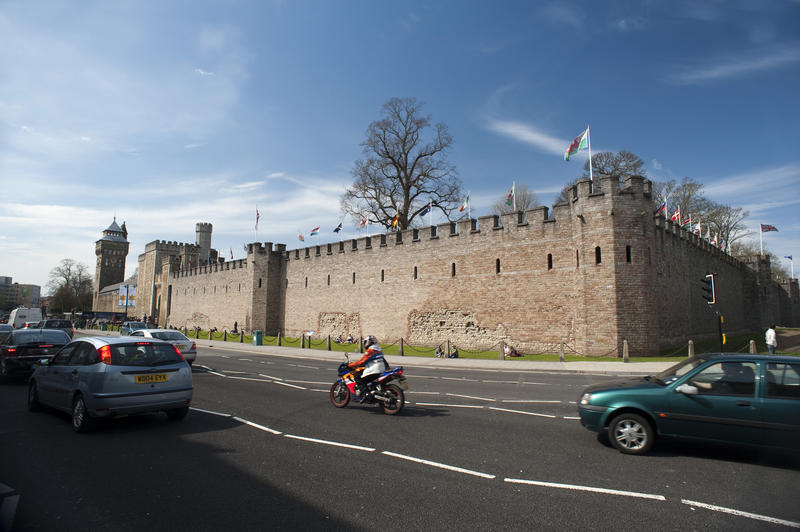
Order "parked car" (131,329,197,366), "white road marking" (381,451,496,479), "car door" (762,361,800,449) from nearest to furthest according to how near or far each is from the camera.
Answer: "white road marking" (381,451,496,479) → "car door" (762,361,800,449) → "parked car" (131,329,197,366)

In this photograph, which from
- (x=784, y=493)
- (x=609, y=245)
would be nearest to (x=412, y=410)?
(x=784, y=493)

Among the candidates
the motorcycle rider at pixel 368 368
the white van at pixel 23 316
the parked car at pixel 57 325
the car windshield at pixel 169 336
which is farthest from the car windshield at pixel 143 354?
the white van at pixel 23 316

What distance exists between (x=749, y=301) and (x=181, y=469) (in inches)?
1982

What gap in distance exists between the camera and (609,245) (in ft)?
66.8

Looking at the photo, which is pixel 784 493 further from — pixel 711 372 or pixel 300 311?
pixel 300 311

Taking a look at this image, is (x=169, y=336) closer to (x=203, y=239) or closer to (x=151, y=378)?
(x=151, y=378)

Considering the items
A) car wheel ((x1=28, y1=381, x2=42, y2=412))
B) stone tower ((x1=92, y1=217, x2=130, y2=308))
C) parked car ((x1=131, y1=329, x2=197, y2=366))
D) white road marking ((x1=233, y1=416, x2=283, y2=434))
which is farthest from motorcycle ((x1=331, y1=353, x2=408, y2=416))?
stone tower ((x1=92, y1=217, x2=130, y2=308))

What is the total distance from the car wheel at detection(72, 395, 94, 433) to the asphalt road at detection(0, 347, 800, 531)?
18 centimetres

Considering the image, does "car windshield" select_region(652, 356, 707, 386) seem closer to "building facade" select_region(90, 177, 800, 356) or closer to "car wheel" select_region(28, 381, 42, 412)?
"car wheel" select_region(28, 381, 42, 412)

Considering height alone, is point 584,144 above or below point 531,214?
above

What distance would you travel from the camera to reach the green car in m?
5.46

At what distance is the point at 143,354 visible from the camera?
7.58 meters

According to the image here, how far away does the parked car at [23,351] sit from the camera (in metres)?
12.3

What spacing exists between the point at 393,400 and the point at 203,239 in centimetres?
6484
